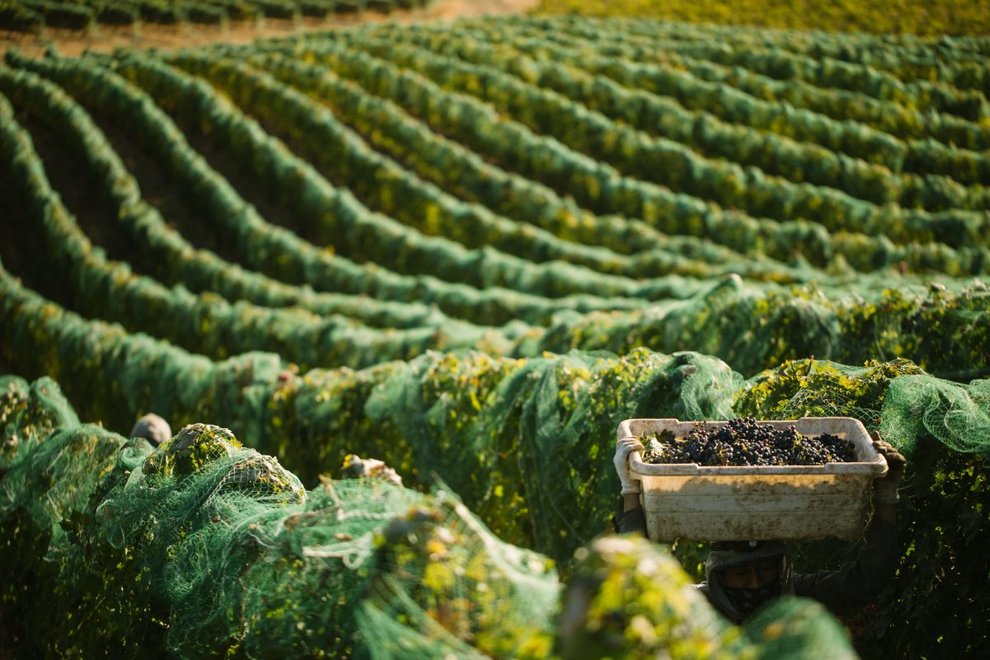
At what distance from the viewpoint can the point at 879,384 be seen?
5.37 m

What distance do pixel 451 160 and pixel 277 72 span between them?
564 cm

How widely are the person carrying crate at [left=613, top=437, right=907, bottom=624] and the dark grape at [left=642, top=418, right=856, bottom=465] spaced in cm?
13

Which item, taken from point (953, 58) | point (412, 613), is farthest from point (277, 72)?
point (412, 613)

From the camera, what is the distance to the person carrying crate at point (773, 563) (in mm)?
4102

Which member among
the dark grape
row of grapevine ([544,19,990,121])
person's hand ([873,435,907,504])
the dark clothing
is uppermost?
the dark grape

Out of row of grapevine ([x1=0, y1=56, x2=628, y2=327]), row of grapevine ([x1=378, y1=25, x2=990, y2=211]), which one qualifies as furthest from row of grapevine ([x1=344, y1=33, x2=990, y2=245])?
row of grapevine ([x1=0, y1=56, x2=628, y2=327])

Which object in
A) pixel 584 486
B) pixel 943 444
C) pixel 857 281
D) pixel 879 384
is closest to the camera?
pixel 943 444

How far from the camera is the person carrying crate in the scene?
4.10 m

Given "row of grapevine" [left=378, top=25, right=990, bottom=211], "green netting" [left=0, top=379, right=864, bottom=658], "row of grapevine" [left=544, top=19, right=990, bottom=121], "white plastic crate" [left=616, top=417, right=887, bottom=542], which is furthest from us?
"row of grapevine" [left=544, top=19, right=990, bottom=121]

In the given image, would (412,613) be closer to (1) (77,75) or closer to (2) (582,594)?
(2) (582,594)

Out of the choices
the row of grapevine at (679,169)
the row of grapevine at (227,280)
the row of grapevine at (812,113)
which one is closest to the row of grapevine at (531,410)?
the row of grapevine at (227,280)

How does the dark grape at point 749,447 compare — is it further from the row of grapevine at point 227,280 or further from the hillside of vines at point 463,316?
the row of grapevine at point 227,280

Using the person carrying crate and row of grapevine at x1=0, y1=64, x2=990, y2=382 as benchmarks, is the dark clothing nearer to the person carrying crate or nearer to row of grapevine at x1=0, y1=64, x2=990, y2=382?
the person carrying crate

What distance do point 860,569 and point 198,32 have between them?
95.7ft
